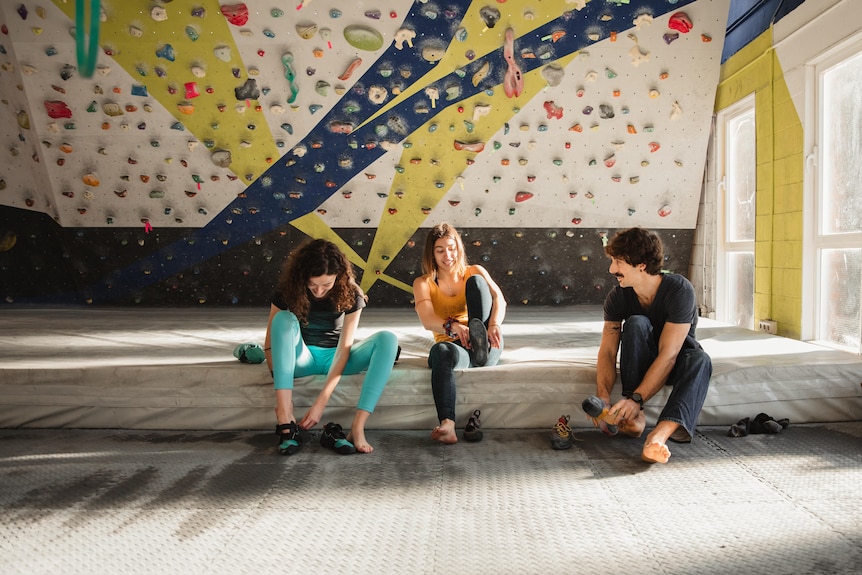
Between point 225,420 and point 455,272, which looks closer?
point 225,420

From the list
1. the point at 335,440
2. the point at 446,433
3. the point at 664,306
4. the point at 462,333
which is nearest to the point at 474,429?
the point at 446,433

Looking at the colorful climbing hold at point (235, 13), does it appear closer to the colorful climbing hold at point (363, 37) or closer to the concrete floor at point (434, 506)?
the colorful climbing hold at point (363, 37)

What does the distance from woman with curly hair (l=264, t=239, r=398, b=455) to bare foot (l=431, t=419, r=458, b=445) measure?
228 mm

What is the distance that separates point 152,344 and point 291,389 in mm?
1193

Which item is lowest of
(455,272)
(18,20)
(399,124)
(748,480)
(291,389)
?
(748,480)

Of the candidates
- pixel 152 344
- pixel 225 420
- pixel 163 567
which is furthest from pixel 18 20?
pixel 163 567

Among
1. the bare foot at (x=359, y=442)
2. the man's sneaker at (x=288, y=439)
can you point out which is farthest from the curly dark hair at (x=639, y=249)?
the man's sneaker at (x=288, y=439)

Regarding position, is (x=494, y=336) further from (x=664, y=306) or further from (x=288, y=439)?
(x=288, y=439)

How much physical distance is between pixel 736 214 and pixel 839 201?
41.0 inches

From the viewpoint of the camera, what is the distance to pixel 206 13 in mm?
3719

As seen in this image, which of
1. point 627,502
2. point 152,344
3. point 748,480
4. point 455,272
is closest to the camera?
point 627,502

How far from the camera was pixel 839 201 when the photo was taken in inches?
122

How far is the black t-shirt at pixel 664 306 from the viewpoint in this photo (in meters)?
2.10

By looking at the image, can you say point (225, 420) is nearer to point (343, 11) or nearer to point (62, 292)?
point (343, 11)
